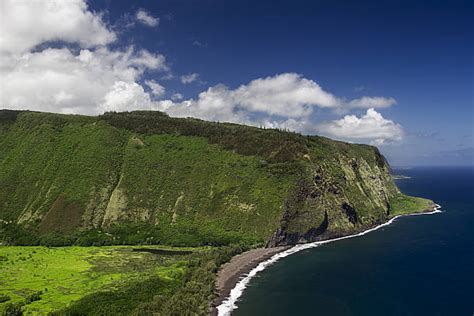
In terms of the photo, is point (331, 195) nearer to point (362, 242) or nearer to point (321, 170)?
point (321, 170)

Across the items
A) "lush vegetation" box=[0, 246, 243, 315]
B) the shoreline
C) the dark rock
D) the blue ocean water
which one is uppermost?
the dark rock

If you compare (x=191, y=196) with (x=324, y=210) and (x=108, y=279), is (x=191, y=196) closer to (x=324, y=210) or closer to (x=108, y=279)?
(x=324, y=210)

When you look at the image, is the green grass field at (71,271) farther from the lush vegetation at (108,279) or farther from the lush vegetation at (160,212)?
the lush vegetation at (160,212)

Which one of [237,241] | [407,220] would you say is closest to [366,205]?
[407,220]

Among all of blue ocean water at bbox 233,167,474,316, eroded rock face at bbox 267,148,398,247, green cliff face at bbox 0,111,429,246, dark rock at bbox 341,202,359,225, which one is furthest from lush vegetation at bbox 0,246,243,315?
dark rock at bbox 341,202,359,225

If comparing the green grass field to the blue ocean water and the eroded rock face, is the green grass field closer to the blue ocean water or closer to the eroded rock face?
the blue ocean water

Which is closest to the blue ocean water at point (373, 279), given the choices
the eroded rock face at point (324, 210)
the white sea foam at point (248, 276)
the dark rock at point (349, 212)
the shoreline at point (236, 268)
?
the white sea foam at point (248, 276)
